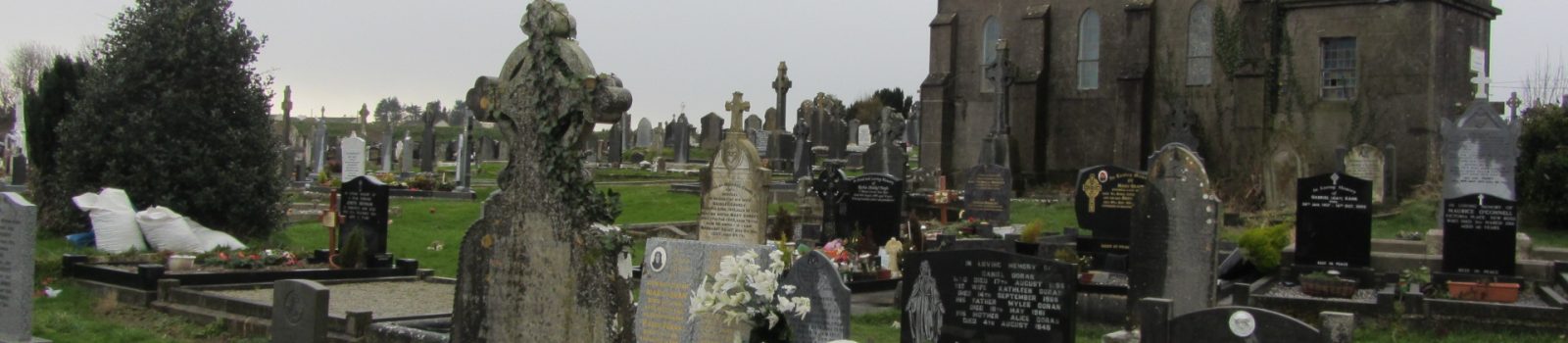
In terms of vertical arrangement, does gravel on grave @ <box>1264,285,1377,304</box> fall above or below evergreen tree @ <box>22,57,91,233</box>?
below

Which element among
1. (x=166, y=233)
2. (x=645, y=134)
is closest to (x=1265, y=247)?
(x=166, y=233)

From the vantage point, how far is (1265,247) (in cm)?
1609

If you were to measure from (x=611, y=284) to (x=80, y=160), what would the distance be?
14.9m

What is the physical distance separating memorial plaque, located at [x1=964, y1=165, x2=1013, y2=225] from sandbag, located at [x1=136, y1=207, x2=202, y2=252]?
1119cm

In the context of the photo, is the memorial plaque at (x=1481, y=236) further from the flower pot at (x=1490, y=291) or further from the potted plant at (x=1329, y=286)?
the potted plant at (x=1329, y=286)

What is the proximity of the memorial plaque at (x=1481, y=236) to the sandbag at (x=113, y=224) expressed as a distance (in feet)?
47.3

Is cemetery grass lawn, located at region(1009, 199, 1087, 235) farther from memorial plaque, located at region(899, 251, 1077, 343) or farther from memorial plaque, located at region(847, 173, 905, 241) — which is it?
memorial plaque, located at region(899, 251, 1077, 343)

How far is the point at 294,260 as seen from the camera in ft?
56.5

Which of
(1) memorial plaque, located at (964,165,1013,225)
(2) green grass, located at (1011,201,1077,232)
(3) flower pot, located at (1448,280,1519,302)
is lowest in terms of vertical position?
(3) flower pot, located at (1448,280,1519,302)

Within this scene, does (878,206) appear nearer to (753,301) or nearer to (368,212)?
(368,212)

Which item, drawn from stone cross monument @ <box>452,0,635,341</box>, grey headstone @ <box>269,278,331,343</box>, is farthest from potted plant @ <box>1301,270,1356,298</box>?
grey headstone @ <box>269,278,331,343</box>

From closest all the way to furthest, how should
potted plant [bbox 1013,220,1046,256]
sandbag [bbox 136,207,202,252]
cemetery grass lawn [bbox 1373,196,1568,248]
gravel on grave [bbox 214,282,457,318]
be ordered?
1. gravel on grave [bbox 214,282,457,318]
2. potted plant [bbox 1013,220,1046,256]
3. sandbag [bbox 136,207,202,252]
4. cemetery grass lawn [bbox 1373,196,1568,248]

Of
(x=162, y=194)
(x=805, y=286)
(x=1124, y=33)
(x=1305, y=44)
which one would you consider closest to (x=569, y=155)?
(x=805, y=286)

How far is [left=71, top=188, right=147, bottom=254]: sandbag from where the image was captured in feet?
58.0
